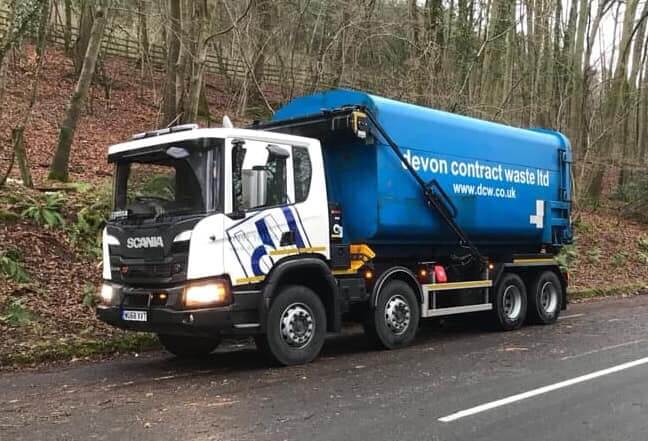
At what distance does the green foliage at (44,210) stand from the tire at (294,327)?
231 inches

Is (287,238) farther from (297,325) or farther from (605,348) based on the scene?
(605,348)

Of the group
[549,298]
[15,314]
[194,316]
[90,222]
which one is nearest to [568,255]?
[549,298]

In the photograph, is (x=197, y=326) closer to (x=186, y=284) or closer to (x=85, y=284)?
(x=186, y=284)

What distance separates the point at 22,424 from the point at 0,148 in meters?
12.9

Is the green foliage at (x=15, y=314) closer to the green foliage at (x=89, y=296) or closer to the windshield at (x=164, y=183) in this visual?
the green foliage at (x=89, y=296)

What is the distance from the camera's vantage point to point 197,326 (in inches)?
287

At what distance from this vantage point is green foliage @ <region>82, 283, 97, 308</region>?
33.3 ft

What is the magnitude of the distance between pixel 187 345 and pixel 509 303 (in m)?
5.63

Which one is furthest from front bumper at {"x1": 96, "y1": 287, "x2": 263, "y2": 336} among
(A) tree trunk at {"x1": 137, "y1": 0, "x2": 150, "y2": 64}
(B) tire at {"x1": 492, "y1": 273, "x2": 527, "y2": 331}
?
(A) tree trunk at {"x1": 137, "y1": 0, "x2": 150, "y2": 64}

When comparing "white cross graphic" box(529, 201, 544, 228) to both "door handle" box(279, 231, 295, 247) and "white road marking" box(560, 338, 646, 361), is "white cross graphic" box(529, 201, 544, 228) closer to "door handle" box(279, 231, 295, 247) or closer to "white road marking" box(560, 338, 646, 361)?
"white road marking" box(560, 338, 646, 361)

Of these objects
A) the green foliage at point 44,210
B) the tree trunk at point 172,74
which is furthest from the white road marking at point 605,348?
the tree trunk at point 172,74

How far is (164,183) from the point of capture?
7.96m

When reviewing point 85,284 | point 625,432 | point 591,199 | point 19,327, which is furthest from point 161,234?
point 591,199

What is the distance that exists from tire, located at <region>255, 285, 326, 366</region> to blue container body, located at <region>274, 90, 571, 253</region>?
124 cm
